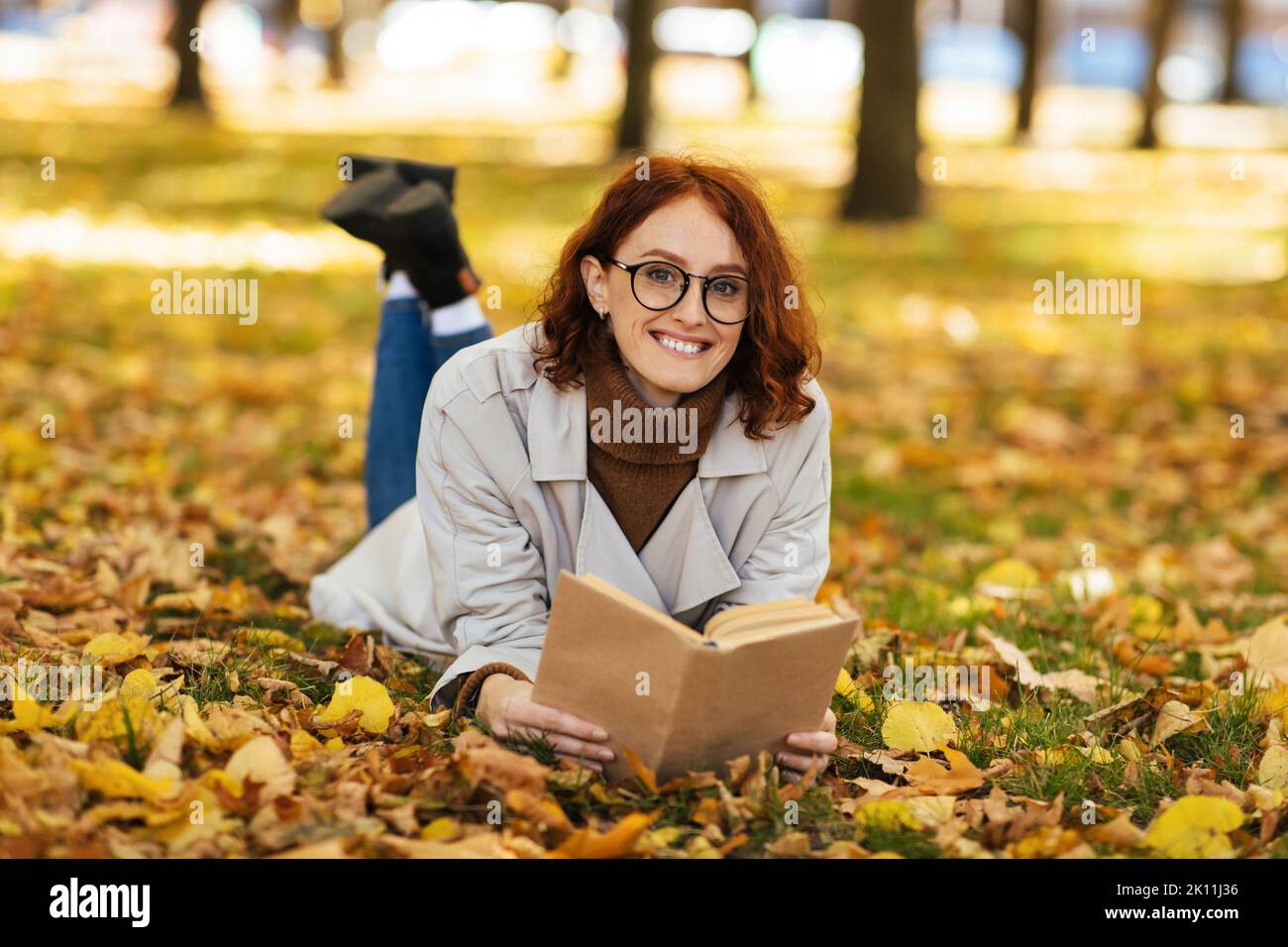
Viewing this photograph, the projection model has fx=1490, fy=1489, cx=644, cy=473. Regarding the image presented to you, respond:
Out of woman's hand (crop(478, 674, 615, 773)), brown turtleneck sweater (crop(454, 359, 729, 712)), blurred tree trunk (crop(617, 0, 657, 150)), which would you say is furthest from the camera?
blurred tree trunk (crop(617, 0, 657, 150))

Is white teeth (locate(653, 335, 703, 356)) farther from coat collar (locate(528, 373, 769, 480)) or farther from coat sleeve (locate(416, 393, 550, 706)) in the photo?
coat sleeve (locate(416, 393, 550, 706))

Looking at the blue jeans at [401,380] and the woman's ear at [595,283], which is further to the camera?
the blue jeans at [401,380]

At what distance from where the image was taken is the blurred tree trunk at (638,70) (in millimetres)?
15062

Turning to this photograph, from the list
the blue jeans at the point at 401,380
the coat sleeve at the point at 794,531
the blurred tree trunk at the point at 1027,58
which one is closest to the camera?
the coat sleeve at the point at 794,531

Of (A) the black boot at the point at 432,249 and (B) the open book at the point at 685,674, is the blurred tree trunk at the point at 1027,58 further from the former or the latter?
(B) the open book at the point at 685,674

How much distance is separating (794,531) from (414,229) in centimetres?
125

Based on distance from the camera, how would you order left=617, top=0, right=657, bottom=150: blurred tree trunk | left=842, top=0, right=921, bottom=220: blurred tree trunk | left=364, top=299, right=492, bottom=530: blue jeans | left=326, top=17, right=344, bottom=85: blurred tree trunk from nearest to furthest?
left=364, top=299, right=492, bottom=530: blue jeans → left=842, top=0, right=921, bottom=220: blurred tree trunk → left=617, top=0, right=657, bottom=150: blurred tree trunk → left=326, top=17, right=344, bottom=85: blurred tree trunk

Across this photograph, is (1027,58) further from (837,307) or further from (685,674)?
(685,674)

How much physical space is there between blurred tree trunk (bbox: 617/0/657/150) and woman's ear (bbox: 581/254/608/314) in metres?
12.7

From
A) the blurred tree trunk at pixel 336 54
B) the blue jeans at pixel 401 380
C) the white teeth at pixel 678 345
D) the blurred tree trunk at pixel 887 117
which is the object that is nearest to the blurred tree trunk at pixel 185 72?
the blurred tree trunk at pixel 336 54

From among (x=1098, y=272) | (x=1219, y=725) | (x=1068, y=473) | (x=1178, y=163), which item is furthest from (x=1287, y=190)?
(x=1219, y=725)

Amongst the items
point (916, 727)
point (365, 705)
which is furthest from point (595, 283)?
point (916, 727)

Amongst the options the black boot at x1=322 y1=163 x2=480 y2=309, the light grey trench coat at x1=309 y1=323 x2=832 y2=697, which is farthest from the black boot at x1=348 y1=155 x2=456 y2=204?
the light grey trench coat at x1=309 y1=323 x2=832 y2=697

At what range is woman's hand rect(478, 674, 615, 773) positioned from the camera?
107 inches
